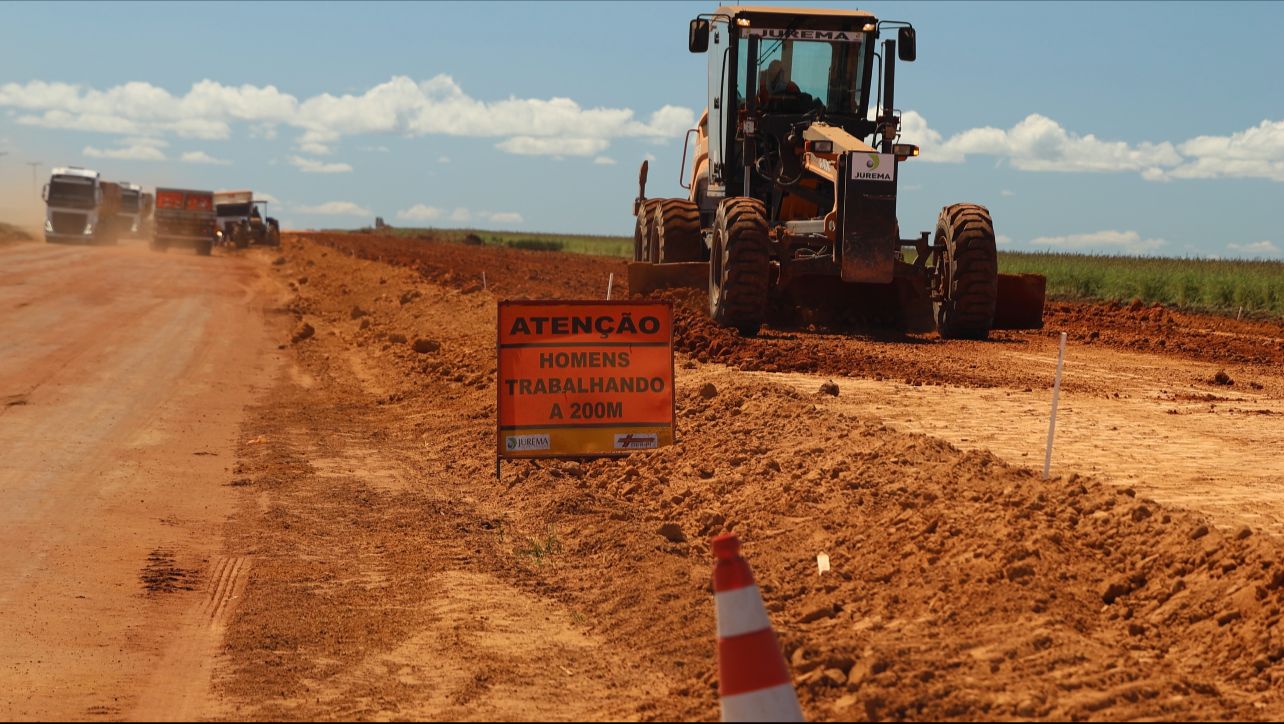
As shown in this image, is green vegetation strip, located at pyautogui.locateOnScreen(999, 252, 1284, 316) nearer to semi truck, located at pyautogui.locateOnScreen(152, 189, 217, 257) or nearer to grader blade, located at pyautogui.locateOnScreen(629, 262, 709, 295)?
grader blade, located at pyautogui.locateOnScreen(629, 262, 709, 295)

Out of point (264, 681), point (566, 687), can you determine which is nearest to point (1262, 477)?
point (566, 687)

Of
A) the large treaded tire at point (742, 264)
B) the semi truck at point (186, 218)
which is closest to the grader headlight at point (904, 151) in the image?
the large treaded tire at point (742, 264)

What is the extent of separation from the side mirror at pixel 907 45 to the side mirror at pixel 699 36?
250 centimetres

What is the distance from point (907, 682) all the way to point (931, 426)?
5987mm

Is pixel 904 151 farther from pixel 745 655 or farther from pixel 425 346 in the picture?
pixel 745 655

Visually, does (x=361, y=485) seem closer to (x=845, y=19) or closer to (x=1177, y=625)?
(x=1177, y=625)

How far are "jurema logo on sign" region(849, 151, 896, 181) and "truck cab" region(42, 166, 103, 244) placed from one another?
165ft

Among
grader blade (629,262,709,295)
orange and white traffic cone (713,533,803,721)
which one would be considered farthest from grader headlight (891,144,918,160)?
orange and white traffic cone (713,533,803,721)

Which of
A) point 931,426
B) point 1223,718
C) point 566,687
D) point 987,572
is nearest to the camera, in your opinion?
point 1223,718

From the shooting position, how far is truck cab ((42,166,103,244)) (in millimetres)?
59438

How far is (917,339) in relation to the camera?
61.2 ft

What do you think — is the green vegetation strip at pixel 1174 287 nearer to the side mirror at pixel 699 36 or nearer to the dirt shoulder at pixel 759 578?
the side mirror at pixel 699 36

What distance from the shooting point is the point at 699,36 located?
17703 mm

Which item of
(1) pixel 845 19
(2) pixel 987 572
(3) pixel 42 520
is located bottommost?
(3) pixel 42 520
